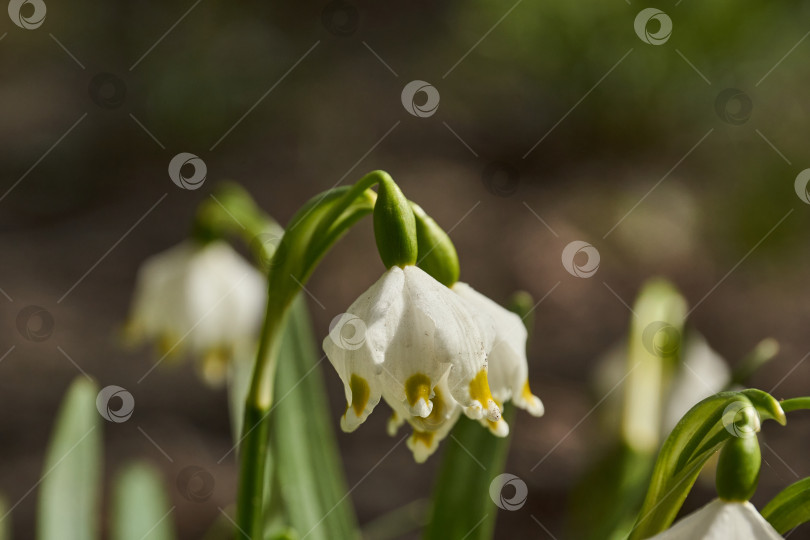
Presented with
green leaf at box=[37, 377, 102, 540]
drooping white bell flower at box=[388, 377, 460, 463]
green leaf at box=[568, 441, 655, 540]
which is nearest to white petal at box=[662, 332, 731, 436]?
green leaf at box=[568, 441, 655, 540]

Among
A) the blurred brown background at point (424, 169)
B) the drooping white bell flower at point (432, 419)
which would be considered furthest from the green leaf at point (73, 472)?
the blurred brown background at point (424, 169)

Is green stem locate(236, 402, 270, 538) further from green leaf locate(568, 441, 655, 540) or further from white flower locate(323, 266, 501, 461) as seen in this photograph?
green leaf locate(568, 441, 655, 540)

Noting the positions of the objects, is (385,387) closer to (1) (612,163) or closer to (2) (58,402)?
(2) (58,402)

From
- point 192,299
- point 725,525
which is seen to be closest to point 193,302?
point 192,299

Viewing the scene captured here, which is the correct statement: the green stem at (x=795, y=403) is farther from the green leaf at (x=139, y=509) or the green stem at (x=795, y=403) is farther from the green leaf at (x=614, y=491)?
the green leaf at (x=139, y=509)

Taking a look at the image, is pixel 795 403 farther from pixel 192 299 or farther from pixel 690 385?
pixel 192 299
